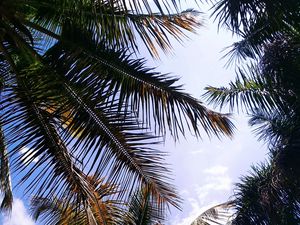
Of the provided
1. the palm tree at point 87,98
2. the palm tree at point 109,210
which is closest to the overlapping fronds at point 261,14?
the palm tree at point 87,98

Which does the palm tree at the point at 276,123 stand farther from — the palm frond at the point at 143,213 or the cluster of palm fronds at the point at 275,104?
the palm frond at the point at 143,213

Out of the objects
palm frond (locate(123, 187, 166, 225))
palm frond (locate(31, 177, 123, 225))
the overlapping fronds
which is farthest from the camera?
palm frond (locate(123, 187, 166, 225))

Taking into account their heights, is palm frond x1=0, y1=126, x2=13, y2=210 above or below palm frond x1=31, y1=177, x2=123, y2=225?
above

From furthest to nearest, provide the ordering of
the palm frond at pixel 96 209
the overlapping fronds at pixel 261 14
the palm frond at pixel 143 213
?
the palm frond at pixel 143 213, the palm frond at pixel 96 209, the overlapping fronds at pixel 261 14

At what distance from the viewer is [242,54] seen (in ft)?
31.0

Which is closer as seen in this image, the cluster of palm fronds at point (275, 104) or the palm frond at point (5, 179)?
the palm frond at point (5, 179)

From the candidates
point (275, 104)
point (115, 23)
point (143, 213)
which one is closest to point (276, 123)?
point (275, 104)

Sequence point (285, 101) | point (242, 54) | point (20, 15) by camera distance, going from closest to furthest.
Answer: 1. point (20, 15)
2. point (285, 101)
3. point (242, 54)

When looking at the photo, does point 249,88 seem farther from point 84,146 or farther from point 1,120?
point 1,120

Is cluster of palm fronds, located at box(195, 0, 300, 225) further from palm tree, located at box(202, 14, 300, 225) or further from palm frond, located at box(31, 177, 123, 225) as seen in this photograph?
palm frond, located at box(31, 177, 123, 225)

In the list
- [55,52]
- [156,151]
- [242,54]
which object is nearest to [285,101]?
[242,54]

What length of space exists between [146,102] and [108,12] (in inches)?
49.1

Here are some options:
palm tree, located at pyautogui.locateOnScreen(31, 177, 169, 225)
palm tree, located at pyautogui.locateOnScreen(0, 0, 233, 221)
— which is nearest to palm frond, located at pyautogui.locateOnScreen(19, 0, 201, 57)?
palm tree, located at pyautogui.locateOnScreen(0, 0, 233, 221)

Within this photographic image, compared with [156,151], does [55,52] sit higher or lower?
higher
